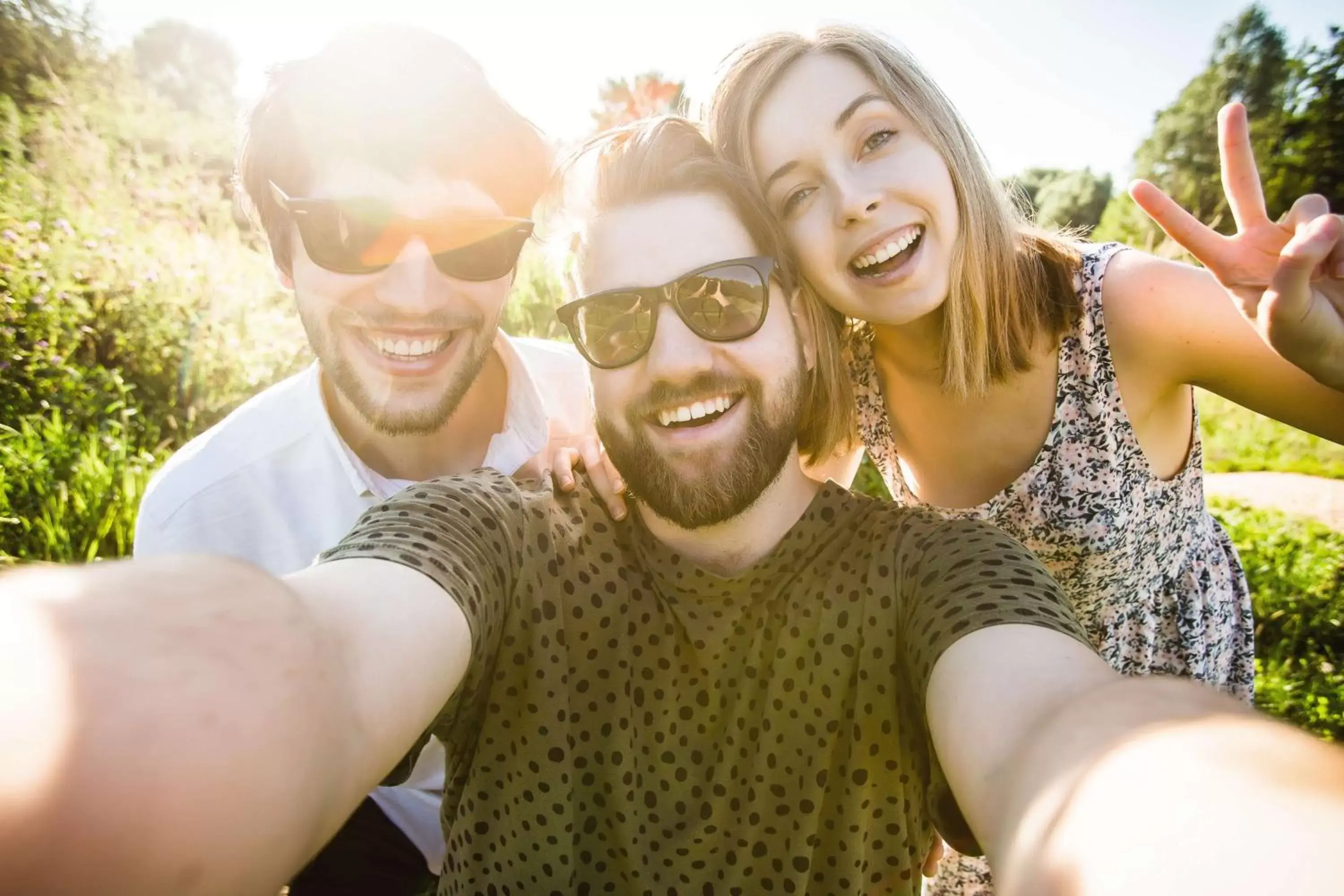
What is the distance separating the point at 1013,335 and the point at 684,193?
1123 mm

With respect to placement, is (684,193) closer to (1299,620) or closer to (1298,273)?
(1298,273)

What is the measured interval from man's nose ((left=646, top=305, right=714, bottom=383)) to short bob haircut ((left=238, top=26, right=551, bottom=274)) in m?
1.14

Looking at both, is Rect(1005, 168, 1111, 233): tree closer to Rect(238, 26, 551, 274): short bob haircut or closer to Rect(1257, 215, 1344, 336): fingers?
Rect(238, 26, 551, 274): short bob haircut

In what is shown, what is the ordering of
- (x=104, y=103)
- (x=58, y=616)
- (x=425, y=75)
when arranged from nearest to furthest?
(x=58, y=616)
(x=425, y=75)
(x=104, y=103)

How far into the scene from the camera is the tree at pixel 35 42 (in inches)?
408

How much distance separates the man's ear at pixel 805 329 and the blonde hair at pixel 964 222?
367mm

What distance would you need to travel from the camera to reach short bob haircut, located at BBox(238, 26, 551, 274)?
2402 mm

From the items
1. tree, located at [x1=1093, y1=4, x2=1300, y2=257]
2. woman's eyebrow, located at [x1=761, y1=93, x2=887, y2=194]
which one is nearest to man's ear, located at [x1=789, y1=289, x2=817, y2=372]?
woman's eyebrow, located at [x1=761, y1=93, x2=887, y2=194]

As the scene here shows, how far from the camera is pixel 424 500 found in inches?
57.4

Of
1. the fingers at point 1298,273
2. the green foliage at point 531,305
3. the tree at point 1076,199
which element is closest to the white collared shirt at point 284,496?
the fingers at point 1298,273

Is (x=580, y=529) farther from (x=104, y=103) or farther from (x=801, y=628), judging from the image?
(x=104, y=103)

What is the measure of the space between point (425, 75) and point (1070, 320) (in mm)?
2310

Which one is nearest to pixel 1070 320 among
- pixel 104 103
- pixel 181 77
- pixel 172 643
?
pixel 172 643

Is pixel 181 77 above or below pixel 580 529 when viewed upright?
above
